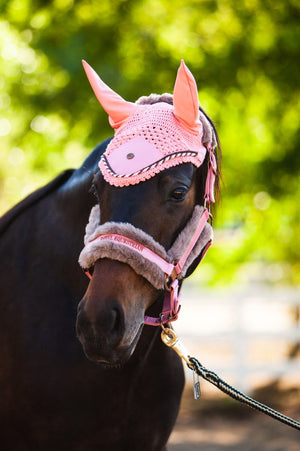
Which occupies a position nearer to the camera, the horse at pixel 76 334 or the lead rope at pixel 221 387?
the horse at pixel 76 334

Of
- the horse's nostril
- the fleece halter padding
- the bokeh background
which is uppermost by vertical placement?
the bokeh background

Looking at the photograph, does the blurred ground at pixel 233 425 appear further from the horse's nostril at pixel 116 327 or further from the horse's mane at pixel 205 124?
the horse's nostril at pixel 116 327

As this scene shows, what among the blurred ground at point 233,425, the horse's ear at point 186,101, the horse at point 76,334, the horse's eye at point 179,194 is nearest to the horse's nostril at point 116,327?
the horse at point 76,334

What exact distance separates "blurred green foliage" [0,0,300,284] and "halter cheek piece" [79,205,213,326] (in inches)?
120

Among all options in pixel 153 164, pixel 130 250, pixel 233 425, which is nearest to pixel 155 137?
pixel 153 164

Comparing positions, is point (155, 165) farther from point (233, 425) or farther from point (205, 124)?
point (233, 425)

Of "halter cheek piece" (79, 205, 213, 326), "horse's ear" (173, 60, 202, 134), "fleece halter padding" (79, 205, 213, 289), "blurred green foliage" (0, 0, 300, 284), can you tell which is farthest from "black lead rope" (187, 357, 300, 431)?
"blurred green foliage" (0, 0, 300, 284)

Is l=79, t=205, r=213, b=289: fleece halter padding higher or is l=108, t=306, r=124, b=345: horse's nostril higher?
l=79, t=205, r=213, b=289: fleece halter padding

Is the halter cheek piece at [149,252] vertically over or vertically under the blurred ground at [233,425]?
under

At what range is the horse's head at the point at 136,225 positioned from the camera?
190cm

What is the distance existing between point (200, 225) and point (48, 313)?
2.67 feet

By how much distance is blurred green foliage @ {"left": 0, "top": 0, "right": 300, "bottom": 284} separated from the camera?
508 cm

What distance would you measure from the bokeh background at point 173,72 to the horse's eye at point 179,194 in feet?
10.1

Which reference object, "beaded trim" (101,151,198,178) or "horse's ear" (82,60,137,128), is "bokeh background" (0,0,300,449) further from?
"beaded trim" (101,151,198,178)
